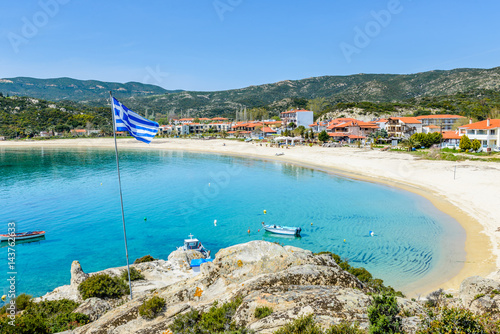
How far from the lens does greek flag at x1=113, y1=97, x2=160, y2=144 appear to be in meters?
11.0

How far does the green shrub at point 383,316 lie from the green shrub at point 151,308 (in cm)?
548

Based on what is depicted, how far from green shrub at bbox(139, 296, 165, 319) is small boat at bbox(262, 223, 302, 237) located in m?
18.7

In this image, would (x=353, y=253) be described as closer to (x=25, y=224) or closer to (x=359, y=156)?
(x=25, y=224)

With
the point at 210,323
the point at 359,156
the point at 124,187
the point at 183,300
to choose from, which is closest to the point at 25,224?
the point at 124,187

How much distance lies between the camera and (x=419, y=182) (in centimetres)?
4250

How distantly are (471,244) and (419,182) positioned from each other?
21937 mm

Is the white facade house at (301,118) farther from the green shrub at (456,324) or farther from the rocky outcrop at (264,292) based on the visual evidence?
→ the green shrub at (456,324)

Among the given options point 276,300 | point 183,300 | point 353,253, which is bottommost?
point 353,253

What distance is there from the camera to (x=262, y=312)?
703cm

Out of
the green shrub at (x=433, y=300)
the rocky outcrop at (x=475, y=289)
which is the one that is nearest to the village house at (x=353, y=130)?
the green shrub at (x=433, y=300)

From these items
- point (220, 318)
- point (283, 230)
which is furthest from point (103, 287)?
point (283, 230)

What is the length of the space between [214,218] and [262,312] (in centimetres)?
2502

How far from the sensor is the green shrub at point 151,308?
8406mm

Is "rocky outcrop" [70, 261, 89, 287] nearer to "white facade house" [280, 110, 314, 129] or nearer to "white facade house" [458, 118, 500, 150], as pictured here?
"white facade house" [458, 118, 500, 150]
